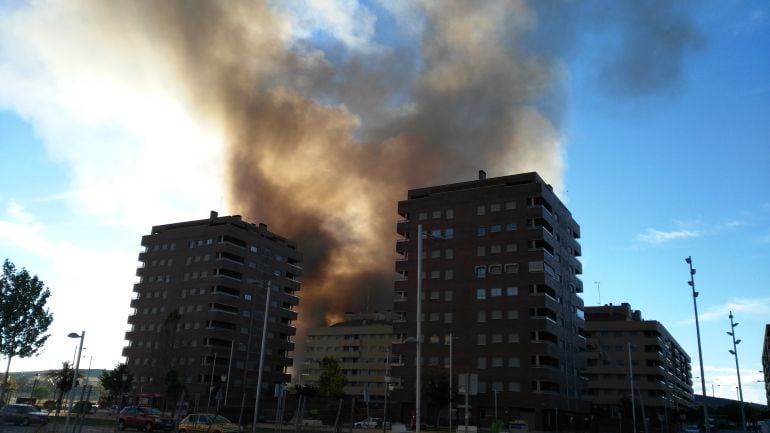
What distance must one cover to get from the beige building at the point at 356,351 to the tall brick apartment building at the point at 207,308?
22.6m

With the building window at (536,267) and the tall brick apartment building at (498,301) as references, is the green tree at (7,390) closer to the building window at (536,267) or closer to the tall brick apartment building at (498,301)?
the tall brick apartment building at (498,301)

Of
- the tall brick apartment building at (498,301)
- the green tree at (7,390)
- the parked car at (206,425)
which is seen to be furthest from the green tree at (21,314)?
the tall brick apartment building at (498,301)

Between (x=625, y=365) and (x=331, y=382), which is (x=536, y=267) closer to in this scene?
(x=331, y=382)

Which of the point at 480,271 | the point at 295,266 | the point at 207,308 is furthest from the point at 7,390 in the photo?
the point at 295,266

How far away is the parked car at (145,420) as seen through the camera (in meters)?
44.9

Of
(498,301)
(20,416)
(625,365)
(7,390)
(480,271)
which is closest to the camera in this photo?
(20,416)

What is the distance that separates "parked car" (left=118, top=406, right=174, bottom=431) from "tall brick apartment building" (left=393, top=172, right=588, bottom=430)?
48.3 meters

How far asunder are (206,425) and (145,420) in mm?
8997

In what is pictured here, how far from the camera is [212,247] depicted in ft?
397

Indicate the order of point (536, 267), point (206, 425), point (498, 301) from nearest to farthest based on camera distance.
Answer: point (206, 425), point (536, 267), point (498, 301)

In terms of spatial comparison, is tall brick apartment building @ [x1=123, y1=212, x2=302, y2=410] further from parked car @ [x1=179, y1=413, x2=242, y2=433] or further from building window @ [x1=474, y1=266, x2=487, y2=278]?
parked car @ [x1=179, y1=413, x2=242, y2=433]

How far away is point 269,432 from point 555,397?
53.0m

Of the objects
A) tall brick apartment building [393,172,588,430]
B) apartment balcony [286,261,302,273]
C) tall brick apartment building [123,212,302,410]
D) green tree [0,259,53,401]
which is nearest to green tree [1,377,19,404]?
green tree [0,259,53,401]

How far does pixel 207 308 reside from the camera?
381 ft
